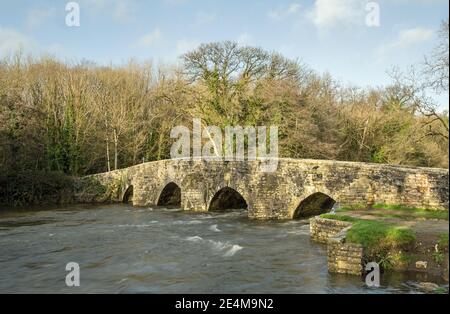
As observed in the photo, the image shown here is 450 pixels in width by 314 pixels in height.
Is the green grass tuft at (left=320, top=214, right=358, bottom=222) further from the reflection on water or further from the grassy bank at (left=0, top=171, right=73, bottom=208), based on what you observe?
the grassy bank at (left=0, top=171, right=73, bottom=208)

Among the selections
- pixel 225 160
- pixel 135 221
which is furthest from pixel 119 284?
pixel 225 160

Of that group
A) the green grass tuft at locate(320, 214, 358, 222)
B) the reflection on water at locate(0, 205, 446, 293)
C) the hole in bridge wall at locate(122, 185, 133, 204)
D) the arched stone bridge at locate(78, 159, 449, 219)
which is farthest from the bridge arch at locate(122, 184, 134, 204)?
the green grass tuft at locate(320, 214, 358, 222)

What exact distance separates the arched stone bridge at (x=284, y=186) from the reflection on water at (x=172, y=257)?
4.43 feet

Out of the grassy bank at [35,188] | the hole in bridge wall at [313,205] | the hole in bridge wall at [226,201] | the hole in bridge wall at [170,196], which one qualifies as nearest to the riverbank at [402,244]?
the hole in bridge wall at [313,205]

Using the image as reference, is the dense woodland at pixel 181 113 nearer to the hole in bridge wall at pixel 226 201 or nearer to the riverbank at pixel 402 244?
the hole in bridge wall at pixel 226 201

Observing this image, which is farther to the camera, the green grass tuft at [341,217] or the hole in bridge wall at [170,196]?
the hole in bridge wall at [170,196]

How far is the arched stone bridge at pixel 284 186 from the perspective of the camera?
15.5 metres

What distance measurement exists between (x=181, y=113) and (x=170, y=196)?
9.28 meters

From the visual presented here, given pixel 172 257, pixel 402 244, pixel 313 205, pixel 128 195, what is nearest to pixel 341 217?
pixel 402 244

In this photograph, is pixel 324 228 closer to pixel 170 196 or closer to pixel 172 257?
pixel 172 257

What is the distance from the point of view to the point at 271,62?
30000 mm

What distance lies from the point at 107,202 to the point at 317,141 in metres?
15.1

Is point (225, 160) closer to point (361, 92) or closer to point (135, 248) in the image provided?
point (135, 248)

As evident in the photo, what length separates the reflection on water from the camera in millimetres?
10750
